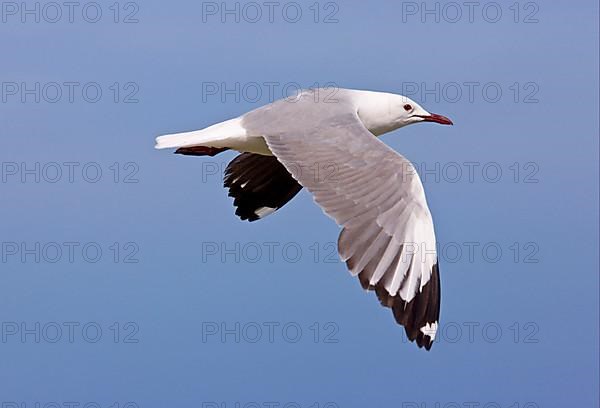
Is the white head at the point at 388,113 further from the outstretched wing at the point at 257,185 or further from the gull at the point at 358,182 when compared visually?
the outstretched wing at the point at 257,185

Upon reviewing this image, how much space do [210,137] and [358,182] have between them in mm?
973

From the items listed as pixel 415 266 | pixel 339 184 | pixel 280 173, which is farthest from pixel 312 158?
pixel 280 173

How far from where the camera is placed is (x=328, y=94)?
21.8 ft

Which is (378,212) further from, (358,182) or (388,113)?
(388,113)

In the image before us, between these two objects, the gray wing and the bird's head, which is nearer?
the gray wing

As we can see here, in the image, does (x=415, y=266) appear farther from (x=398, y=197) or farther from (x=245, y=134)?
(x=245, y=134)

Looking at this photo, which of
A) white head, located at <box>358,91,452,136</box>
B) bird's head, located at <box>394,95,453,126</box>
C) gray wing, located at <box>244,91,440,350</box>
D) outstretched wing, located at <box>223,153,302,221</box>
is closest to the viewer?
gray wing, located at <box>244,91,440,350</box>

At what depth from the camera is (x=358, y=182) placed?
5.80 m

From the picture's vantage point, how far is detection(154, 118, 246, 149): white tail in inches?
252

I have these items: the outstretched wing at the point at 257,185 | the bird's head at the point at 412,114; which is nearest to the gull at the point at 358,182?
the bird's head at the point at 412,114

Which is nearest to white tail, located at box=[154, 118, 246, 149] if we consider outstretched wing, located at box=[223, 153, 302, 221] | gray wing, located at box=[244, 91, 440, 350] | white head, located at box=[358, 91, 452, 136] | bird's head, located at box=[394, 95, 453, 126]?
gray wing, located at box=[244, 91, 440, 350]

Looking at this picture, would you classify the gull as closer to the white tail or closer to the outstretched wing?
the white tail

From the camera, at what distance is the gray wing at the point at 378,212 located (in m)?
5.55

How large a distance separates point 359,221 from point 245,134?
0.97 metres
